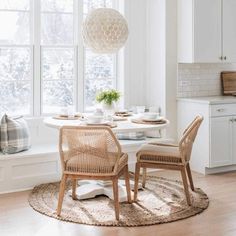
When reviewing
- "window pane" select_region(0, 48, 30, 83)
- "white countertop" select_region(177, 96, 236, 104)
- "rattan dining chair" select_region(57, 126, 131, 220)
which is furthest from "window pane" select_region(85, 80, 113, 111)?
"rattan dining chair" select_region(57, 126, 131, 220)

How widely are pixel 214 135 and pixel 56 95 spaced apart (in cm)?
191

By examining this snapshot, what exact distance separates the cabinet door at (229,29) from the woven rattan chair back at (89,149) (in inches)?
104

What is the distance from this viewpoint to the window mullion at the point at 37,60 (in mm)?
5680

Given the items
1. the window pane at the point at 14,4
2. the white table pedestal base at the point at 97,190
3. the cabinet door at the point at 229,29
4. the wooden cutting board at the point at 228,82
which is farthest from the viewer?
the wooden cutting board at the point at 228,82

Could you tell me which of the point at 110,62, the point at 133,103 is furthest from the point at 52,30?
the point at 133,103

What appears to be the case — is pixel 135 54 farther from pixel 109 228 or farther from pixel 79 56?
pixel 109 228

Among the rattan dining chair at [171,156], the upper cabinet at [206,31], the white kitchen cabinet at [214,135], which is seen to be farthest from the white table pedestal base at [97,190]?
the upper cabinet at [206,31]

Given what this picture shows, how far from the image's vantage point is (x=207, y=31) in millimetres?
5926

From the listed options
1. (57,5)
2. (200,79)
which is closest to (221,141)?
(200,79)

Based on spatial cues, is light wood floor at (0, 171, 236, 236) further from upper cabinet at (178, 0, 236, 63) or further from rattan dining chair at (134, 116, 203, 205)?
upper cabinet at (178, 0, 236, 63)

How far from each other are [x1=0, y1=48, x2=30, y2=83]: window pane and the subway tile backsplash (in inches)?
73.4

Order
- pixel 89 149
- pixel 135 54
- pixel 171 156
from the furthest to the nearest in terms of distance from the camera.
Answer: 1. pixel 135 54
2. pixel 171 156
3. pixel 89 149

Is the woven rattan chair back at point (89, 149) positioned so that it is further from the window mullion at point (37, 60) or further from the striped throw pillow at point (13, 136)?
the window mullion at point (37, 60)

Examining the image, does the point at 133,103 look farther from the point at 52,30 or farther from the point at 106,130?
the point at 106,130
